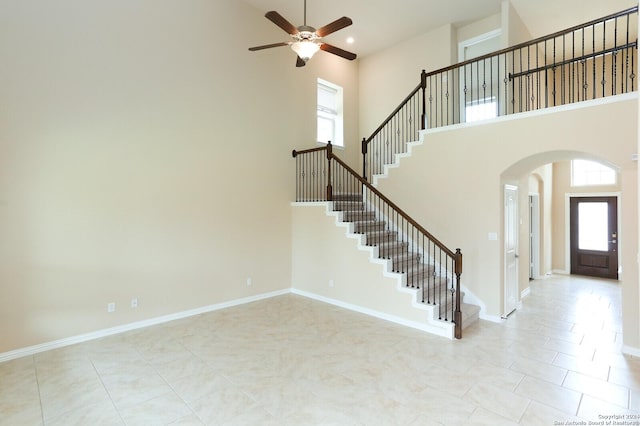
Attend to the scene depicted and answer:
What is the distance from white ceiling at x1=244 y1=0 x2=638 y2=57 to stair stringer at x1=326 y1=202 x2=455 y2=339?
3.65 metres

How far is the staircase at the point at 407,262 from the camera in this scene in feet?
15.5

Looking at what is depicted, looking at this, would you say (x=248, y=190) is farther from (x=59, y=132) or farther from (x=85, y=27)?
(x=85, y=27)

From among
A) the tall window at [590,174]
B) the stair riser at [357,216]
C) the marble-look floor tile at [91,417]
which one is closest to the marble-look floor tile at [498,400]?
the marble-look floor tile at [91,417]

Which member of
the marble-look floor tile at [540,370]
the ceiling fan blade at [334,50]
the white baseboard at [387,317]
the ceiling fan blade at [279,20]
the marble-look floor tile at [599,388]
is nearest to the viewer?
the marble-look floor tile at [599,388]

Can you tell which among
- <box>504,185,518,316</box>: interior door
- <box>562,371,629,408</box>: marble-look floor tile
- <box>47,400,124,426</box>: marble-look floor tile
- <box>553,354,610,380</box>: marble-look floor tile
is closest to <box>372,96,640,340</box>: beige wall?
<box>504,185,518,316</box>: interior door

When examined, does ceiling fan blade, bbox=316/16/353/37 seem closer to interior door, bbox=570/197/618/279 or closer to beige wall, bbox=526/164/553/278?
beige wall, bbox=526/164/553/278

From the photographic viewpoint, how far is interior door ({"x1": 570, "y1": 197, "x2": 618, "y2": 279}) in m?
8.10

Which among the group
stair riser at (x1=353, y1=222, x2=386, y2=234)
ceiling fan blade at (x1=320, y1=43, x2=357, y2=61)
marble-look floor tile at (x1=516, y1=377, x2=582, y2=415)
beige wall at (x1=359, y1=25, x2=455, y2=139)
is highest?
beige wall at (x1=359, y1=25, x2=455, y2=139)

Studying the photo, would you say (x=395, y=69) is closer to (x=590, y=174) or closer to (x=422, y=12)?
(x=422, y=12)

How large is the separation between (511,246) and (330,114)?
4794mm

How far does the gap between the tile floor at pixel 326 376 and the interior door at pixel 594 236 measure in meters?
4.19

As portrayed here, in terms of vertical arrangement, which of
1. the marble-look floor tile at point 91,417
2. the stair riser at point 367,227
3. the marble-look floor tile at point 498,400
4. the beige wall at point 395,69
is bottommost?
the marble-look floor tile at point 498,400

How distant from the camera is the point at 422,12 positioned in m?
6.34

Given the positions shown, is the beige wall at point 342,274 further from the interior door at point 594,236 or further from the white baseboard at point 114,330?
the interior door at point 594,236
